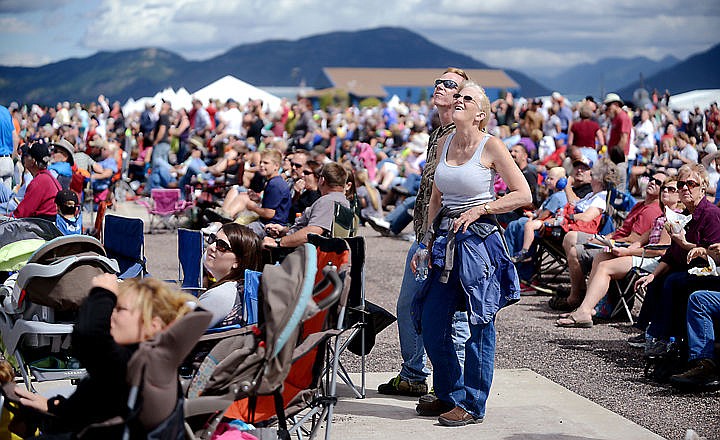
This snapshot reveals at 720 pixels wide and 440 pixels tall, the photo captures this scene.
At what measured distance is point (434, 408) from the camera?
566cm

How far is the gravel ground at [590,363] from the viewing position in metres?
5.86

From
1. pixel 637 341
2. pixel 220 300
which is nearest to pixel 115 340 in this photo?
pixel 220 300

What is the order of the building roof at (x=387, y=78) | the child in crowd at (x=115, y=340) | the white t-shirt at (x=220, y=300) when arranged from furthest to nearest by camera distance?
the building roof at (x=387, y=78) < the white t-shirt at (x=220, y=300) < the child in crowd at (x=115, y=340)

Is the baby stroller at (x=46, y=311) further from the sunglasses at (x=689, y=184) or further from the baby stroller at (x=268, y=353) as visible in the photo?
the sunglasses at (x=689, y=184)

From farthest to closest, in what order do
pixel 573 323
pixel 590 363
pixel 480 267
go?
pixel 573 323
pixel 590 363
pixel 480 267

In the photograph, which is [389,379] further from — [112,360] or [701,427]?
[112,360]

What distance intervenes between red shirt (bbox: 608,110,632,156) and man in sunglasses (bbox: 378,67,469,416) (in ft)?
31.9

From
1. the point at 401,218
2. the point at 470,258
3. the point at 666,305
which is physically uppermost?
the point at 470,258

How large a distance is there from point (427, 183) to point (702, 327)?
1956 millimetres

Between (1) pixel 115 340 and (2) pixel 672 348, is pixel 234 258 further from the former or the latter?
(2) pixel 672 348

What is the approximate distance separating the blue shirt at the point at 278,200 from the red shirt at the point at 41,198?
1.79m

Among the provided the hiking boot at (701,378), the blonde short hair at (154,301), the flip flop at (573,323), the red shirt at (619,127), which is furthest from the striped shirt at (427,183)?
the red shirt at (619,127)

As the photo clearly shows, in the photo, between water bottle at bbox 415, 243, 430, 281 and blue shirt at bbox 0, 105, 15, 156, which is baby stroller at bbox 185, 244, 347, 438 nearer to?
water bottle at bbox 415, 243, 430, 281

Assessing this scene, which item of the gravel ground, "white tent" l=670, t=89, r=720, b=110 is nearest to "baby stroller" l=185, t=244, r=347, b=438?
the gravel ground
